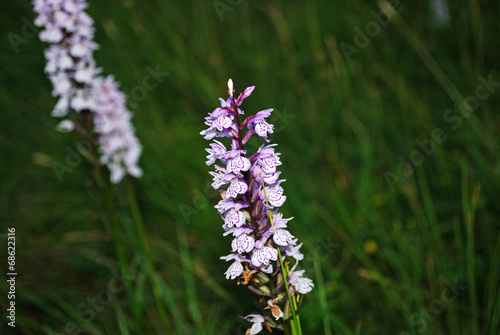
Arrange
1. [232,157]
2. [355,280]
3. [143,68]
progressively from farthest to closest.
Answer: [143,68]
[355,280]
[232,157]

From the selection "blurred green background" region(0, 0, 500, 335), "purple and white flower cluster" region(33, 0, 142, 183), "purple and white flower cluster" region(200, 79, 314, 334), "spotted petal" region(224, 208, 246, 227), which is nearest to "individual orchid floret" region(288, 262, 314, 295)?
"purple and white flower cluster" region(200, 79, 314, 334)

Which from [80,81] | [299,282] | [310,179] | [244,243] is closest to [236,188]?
[244,243]

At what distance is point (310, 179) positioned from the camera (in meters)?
3.89

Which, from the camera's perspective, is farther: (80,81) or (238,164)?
(80,81)

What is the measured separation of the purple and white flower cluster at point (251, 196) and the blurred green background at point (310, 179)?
564 millimetres

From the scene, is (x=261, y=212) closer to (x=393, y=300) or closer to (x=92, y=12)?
(x=393, y=300)

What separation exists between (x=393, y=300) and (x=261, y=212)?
1273 mm

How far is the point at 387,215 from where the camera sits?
3375 millimetres

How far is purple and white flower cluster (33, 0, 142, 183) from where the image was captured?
2.71 m

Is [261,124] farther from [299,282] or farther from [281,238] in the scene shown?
[299,282]

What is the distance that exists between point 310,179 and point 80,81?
189 centimetres

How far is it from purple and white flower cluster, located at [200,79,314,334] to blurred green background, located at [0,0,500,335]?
564 mm

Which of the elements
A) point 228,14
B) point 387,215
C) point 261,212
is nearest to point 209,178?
point 387,215

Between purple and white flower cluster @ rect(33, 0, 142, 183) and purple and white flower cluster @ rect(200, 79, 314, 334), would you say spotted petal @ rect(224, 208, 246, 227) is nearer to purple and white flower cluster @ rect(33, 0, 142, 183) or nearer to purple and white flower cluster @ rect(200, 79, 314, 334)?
purple and white flower cluster @ rect(200, 79, 314, 334)
